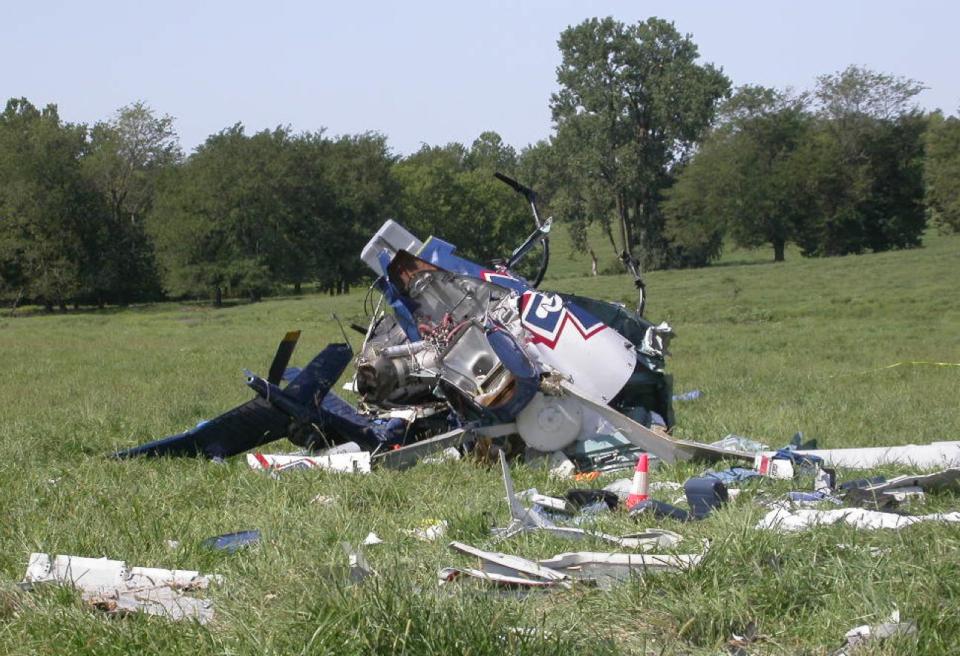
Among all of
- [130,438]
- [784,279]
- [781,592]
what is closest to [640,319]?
[130,438]

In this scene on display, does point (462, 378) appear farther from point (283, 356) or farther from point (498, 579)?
point (498, 579)

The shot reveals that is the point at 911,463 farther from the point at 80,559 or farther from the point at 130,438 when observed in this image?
the point at 130,438

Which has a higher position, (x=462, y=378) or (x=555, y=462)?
(x=462, y=378)

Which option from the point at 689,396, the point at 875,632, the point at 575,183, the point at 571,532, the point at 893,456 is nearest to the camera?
the point at 875,632

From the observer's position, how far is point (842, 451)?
7.64 metres

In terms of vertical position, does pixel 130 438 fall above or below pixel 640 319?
below

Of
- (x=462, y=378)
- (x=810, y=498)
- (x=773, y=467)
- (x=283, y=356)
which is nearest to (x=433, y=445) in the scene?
(x=462, y=378)

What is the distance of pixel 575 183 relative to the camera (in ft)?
235

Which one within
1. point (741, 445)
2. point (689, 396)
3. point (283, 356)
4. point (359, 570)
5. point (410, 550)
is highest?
point (283, 356)

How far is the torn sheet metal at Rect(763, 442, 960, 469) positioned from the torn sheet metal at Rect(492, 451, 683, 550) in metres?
2.55

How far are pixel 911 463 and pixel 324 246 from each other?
211 feet

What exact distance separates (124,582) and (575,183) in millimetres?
68649

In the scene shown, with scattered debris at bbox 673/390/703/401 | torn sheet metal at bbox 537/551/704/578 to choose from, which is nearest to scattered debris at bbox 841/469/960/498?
torn sheet metal at bbox 537/551/704/578

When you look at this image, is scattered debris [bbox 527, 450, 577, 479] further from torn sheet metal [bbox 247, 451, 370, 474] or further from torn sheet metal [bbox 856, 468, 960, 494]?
torn sheet metal [bbox 856, 468, 960, 494]
